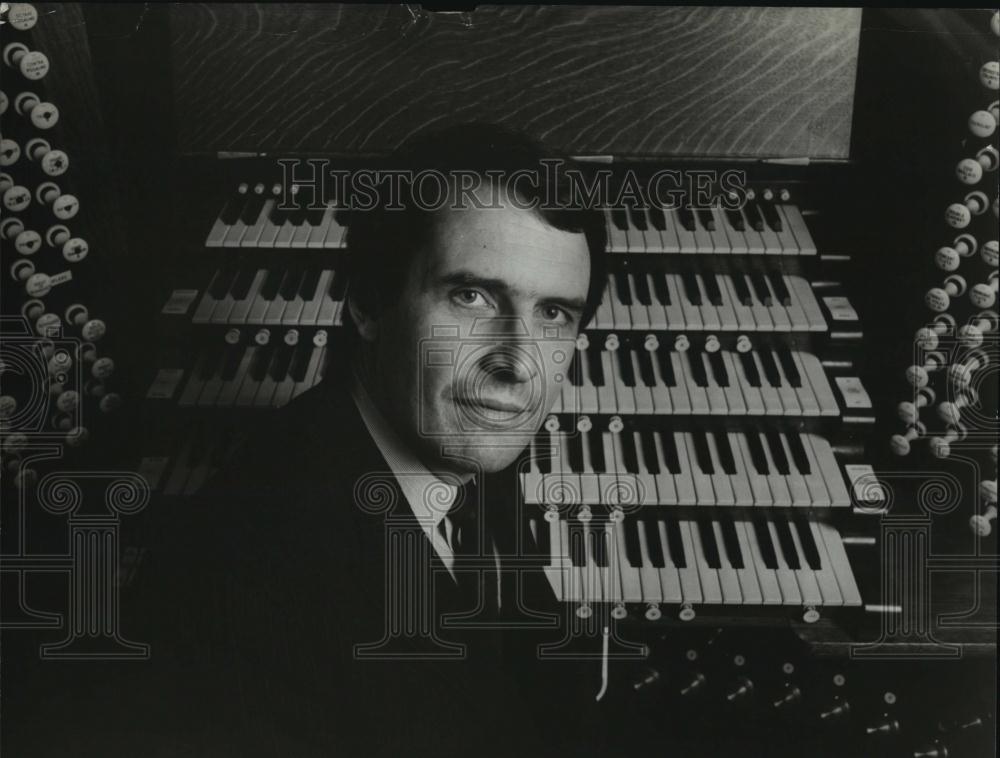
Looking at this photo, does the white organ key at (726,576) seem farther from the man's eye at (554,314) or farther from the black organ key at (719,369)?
the man's eye at (554,314)

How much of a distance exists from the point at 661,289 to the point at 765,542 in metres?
0.59

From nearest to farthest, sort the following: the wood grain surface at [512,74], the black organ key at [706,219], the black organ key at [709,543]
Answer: the wood grain surface at [512,74], the black organ key at [706,219], the black organ key at [709,543]

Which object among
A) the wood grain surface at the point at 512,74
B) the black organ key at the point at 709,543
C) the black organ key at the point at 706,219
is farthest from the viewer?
the black organ key at the point at 709,543

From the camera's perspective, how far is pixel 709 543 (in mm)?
2691

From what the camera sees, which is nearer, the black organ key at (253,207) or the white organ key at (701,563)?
the black organ key at (253,207)

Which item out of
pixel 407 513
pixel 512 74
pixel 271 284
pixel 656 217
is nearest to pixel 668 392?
pixel 656 217

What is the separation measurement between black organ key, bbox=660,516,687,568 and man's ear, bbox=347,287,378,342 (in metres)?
0.74

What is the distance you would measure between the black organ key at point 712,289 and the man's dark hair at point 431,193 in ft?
0.77

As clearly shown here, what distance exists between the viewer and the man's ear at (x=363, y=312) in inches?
101

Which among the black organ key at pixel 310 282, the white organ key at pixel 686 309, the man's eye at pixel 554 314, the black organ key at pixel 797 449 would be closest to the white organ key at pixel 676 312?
the white organ key at pixel 686 309

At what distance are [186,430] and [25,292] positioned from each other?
1.37 ft

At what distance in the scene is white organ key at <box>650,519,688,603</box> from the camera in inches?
105

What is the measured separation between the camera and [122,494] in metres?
2.58

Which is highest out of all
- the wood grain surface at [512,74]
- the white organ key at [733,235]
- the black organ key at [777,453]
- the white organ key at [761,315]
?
the wood grain surface at [512,74]
